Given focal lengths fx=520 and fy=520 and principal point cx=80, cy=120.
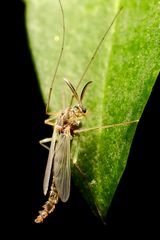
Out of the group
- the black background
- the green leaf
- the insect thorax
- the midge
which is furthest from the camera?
the insect thorax

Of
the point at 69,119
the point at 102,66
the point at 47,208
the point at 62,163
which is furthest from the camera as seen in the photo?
the point at 69,119

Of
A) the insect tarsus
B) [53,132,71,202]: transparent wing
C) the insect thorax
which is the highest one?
the insect thorax

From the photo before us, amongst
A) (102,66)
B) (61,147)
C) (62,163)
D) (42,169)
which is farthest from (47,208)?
(102,66)

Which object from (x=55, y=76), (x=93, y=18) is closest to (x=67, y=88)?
(x=55, y=76)

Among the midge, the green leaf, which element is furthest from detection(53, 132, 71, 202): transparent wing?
the green leaf

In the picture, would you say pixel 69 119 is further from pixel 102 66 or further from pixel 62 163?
pixel 102 66

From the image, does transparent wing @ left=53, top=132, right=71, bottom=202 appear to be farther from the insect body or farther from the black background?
the black background

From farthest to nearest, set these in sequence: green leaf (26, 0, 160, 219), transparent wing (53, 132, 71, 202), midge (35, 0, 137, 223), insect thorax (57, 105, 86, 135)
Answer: insect thorax (57, 105, 86, 135)
transparent wing (53, 132, 71, 202)
midge (35, 0, 137, 223)
green leaf (26, 0, 160, 219)
